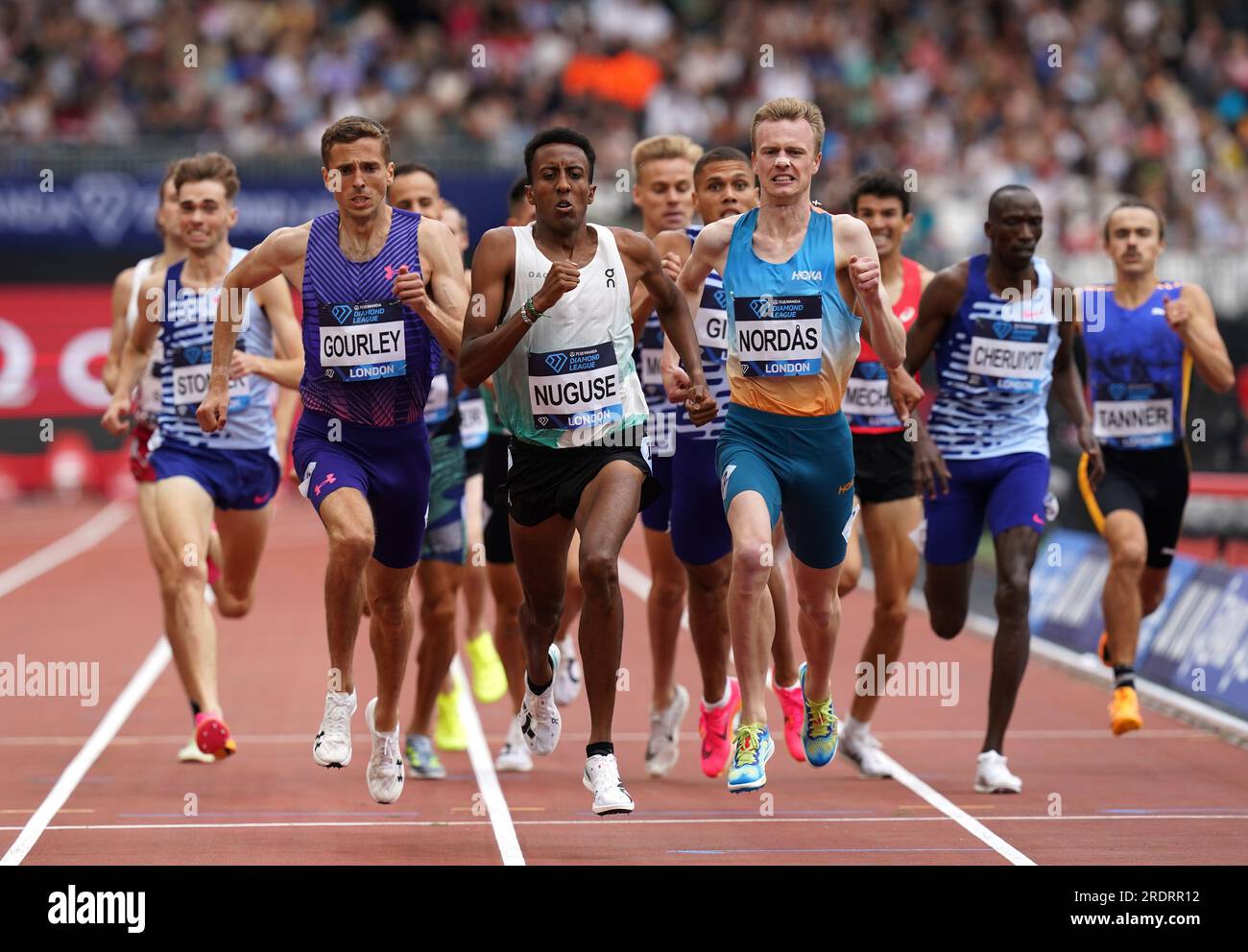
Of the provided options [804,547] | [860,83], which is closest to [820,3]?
[860,83]

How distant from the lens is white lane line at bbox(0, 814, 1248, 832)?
9.09m

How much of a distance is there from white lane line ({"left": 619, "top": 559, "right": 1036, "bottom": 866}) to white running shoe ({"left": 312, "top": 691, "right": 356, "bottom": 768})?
2757mm

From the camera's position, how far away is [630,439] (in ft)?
28.1

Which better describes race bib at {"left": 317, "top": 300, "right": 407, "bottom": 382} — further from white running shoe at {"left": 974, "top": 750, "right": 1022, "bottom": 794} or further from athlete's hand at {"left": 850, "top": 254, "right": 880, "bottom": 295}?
white running shoe at {"left": 974, "top": 750, "right": 1022, "bottom": 794}

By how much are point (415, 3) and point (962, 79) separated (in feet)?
27.9

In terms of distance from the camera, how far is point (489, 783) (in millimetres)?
10430

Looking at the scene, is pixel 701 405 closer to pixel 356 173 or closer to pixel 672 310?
pixel 672 310

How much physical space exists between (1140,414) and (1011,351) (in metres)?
1.68

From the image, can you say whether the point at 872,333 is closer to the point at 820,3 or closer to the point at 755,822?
the point at 755,822

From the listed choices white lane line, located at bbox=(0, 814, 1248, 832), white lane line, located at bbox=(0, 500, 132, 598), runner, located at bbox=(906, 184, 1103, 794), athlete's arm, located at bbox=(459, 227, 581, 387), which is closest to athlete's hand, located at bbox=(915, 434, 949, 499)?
runner, located at bbox=(906, 184, 1103, 794)

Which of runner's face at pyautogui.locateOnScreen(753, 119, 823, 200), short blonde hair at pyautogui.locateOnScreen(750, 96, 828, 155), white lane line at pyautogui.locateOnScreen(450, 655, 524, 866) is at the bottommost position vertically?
white lane line at pyautogui.locateOnScreen(450, 655, 524, 866)

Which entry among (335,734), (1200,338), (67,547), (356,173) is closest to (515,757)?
(335,734)

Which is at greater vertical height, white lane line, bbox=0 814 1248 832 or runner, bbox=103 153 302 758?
runner, bbox=103 153 302 758

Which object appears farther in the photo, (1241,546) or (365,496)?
(1241,546)
